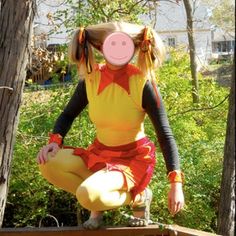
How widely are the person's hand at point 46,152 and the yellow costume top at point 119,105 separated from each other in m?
0.23

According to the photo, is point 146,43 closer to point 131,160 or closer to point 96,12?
point 131,160

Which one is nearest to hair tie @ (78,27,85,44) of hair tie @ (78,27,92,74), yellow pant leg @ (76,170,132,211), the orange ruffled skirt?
hair tie @ (78,27,92,74)

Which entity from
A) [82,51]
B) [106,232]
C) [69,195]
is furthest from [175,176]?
[69,195]

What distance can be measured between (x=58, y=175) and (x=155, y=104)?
573 millimetres

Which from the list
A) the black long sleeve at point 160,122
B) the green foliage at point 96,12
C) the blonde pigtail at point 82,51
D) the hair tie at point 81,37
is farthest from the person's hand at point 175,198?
the green foliage at point 96,12

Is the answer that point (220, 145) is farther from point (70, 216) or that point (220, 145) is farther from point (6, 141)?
point (6, 141)

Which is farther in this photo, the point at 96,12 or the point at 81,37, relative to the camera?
the point at 96,12

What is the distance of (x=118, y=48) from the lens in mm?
2584

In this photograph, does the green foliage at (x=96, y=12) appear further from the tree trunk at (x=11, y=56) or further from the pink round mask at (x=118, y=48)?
the pink round mask at (x=118, y=48)

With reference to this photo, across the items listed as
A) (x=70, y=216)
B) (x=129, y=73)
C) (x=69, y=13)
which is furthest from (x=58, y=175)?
(x=69, y=13)

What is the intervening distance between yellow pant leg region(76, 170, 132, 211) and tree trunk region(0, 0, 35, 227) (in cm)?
66

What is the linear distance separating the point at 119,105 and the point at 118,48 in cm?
27

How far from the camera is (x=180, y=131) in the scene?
192 inches

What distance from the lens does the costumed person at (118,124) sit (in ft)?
8.43
